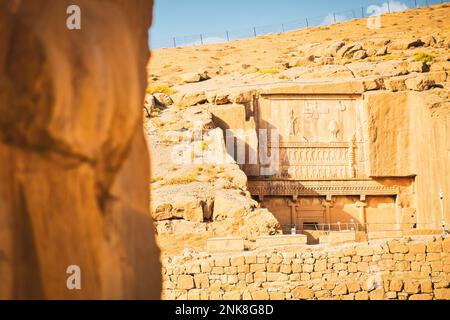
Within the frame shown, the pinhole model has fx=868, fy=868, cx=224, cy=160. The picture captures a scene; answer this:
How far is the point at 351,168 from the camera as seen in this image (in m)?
30.8

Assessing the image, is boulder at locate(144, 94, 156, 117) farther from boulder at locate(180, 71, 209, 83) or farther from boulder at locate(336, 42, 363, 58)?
boulder at locate(336, 42, 363, 58)

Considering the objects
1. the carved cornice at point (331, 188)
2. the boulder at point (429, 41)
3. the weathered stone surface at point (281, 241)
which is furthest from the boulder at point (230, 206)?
the boulder at point (429, 41)

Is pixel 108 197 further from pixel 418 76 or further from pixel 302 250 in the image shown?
pixel 418 76

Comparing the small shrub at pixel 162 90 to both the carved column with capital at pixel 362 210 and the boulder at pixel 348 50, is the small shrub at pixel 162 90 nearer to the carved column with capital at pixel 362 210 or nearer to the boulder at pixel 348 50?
the carved column with capital at pixel 362 210

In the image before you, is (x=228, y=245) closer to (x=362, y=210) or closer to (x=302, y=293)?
(x=302, y=293)

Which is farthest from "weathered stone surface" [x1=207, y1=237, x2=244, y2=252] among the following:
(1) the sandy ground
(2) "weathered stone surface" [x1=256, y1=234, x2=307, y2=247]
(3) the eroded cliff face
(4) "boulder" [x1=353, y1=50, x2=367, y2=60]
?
(1) the sandy ground

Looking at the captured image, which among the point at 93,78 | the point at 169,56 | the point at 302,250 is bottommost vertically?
the point at 302,250

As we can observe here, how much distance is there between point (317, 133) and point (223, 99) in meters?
3.71

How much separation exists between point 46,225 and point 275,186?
26223 millimetres

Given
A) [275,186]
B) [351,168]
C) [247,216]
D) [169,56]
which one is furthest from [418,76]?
[169,56]

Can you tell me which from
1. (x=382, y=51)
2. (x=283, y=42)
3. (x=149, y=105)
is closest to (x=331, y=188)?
(x=149, y=105)

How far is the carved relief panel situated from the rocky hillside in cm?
97

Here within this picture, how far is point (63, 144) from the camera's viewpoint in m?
3.45

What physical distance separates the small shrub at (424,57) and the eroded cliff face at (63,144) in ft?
108
